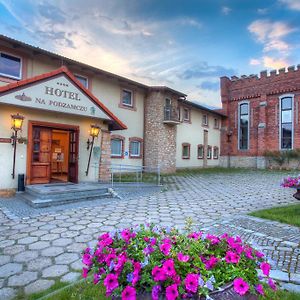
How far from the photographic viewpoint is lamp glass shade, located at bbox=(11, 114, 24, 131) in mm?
8508

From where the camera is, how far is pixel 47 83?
880cm

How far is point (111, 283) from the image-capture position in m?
1.78

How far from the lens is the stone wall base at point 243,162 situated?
2505 cm

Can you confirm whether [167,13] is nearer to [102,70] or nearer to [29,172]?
[102,70]

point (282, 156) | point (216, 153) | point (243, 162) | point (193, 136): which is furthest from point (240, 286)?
point (243, 162)

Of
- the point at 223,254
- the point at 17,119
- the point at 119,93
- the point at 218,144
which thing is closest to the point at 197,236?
the point at 223,254

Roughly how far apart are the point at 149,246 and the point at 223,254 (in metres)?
0.70

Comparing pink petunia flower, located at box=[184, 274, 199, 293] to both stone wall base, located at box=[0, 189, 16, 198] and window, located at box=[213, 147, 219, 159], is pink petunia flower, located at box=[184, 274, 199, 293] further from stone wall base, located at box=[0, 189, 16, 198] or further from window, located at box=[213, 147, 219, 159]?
window, located at box=[213, 147, 219, 159]

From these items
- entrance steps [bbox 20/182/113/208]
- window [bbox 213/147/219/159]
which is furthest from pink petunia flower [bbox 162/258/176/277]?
window [bbox 213/147/219/159]

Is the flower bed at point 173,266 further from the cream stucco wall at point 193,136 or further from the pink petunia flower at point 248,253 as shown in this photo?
the cream stucco wall at point 193,136

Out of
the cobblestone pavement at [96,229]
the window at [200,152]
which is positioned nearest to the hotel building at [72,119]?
the cobblestone pavement at [96,229]

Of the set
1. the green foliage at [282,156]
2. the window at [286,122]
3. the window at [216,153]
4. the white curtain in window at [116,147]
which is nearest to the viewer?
the white curtain in window at [116,147]

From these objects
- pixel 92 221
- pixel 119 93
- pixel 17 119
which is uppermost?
pixel 119 93

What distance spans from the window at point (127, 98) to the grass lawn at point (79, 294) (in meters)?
13.9
